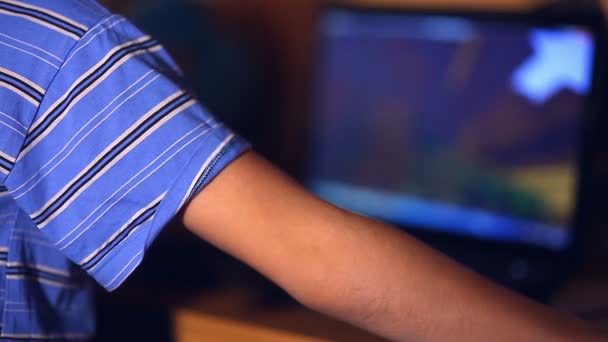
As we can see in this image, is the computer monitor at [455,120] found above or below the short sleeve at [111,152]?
below

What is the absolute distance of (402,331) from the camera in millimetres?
546

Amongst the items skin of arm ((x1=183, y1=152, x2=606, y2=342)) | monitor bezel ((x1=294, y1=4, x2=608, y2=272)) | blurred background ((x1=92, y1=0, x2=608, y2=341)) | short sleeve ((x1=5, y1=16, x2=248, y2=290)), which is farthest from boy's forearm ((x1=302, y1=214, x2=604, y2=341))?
monitor bezel ((x1=294, y1=4, x2=608, y2=272))

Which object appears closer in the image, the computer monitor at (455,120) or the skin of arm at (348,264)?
the skin of arm at (348,264)

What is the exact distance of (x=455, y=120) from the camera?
101 centimetres

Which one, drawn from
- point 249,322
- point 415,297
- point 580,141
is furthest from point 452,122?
point 415,297

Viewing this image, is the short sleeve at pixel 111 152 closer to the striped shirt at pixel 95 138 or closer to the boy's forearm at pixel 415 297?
the striped shirt at pixel 95 138

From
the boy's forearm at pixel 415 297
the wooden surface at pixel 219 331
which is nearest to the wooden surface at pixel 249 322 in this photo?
the wooden surface at pixel 219 331

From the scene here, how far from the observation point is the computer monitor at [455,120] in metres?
0.93

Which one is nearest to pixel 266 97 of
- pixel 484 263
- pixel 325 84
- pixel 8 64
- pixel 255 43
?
pixel 255 43

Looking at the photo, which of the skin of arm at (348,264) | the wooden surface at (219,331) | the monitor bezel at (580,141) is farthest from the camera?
the monitor bezel at (580,141)

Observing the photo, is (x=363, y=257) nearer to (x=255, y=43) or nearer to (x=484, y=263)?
(x=484, y=263)

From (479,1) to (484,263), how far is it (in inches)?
16.6

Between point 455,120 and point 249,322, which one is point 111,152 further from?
point 455,120

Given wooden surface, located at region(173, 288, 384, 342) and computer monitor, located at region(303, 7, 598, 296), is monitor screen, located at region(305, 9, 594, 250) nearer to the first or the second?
computer monitor, located at region(303, 7, 598, 296)
